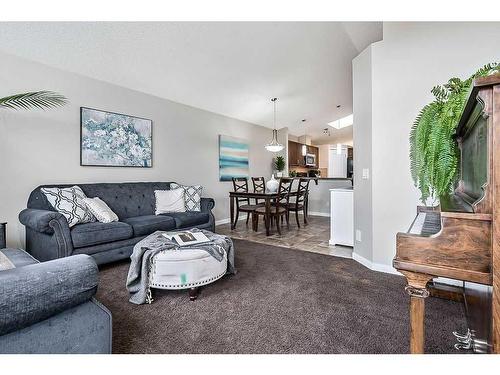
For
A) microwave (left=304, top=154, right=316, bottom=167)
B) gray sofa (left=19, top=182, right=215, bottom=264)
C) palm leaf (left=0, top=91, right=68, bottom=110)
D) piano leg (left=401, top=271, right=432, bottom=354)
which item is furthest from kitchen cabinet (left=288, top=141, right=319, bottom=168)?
piano leg (left=401, top=271, right=432, bottom=354)

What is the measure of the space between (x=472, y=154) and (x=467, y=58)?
1.40 metres

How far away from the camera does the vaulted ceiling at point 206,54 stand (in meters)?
2.75

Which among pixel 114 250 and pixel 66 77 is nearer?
pixel 114 250

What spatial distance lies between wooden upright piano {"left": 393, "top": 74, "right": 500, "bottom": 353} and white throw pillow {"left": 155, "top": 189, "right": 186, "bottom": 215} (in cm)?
310

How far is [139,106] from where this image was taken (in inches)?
156

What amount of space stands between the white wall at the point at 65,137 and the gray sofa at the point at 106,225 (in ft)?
0.83

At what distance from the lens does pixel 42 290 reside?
867 millimetres

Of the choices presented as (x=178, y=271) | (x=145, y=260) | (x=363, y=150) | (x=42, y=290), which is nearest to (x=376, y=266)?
(x=363, y=150)

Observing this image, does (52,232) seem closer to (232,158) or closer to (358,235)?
(358,235)

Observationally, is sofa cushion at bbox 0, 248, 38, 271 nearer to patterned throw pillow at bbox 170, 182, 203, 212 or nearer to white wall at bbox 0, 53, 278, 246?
white wall at bbox 0, 53, 278, 246

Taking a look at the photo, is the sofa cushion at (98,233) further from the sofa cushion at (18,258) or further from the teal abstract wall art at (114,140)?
the teal abstract wall art at (114,140)

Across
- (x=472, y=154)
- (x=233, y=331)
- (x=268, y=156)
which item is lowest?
(x=233, y=331)
